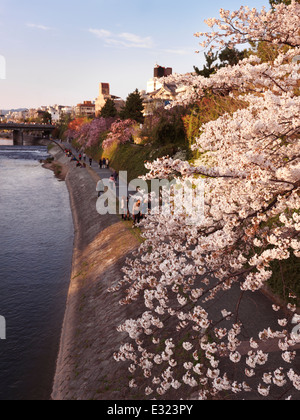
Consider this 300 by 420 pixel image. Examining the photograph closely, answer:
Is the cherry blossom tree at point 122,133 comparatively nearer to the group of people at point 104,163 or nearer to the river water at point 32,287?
the group of people at point 104,163

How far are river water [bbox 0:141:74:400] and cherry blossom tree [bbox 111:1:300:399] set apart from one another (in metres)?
5.00

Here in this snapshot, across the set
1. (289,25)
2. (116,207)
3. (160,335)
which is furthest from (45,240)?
(289,25)

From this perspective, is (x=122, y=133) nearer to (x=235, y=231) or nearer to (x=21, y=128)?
(x=235, y=231)

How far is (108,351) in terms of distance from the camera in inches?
422

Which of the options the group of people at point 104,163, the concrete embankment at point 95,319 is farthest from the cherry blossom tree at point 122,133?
the concrete embankment at point 95,319

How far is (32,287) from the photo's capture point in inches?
672

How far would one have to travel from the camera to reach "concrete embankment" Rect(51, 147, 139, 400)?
381 inches

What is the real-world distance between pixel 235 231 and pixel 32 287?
14.5 meters

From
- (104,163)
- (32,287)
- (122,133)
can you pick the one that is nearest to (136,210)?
(32,287)

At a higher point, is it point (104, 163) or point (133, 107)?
point (133, 107)

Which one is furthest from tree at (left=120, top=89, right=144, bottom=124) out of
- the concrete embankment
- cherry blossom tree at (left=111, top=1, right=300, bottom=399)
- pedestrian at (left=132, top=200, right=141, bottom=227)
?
cherry blossom tree at (left=111, top=1, right=300, bottom=399)

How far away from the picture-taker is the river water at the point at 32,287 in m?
11.4
